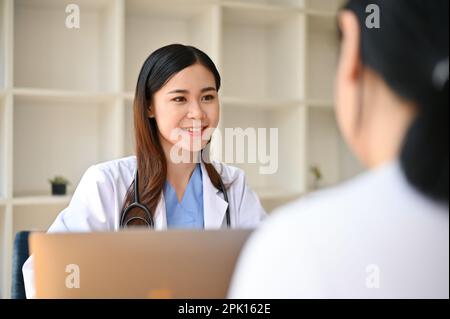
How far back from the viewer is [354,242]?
383 mm

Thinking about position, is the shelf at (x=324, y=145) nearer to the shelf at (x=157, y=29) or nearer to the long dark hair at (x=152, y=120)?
the shelf at (x=157, y=29)

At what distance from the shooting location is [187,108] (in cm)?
106

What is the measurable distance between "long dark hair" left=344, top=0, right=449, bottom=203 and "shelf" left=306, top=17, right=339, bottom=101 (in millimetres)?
1494

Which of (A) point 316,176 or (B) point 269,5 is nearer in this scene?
(B) point 269,5

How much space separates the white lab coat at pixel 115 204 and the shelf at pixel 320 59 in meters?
0.89

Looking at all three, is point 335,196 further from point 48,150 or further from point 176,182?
point 48,150

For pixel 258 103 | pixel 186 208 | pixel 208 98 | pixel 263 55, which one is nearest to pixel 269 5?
pixel 263 55

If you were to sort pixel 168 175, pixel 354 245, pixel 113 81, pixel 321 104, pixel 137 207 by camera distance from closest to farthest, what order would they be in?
1. pixel 354 245
2. pixel 137 207
3. pixel 168 175
4. pixel 113 81
5. pixel 321 104

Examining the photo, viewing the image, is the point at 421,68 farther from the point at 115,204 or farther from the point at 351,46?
the point at 115,204

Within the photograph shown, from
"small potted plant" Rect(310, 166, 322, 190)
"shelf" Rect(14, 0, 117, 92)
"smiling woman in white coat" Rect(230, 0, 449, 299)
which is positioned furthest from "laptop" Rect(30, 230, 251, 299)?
"small potted plant" Rect(310, 166, 322, 190)

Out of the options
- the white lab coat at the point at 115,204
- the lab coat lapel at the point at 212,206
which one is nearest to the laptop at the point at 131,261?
the white lab coat at the point at 115,204

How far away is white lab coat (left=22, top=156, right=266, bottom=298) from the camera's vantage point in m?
0.97

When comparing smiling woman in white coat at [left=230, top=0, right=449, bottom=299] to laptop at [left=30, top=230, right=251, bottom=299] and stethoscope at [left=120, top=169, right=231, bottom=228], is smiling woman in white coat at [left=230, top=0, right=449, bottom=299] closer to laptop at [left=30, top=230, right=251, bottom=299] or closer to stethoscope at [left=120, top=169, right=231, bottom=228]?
laptop at [left=30, top=230, right=251, bottom=299]

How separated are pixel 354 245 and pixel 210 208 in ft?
2.25
